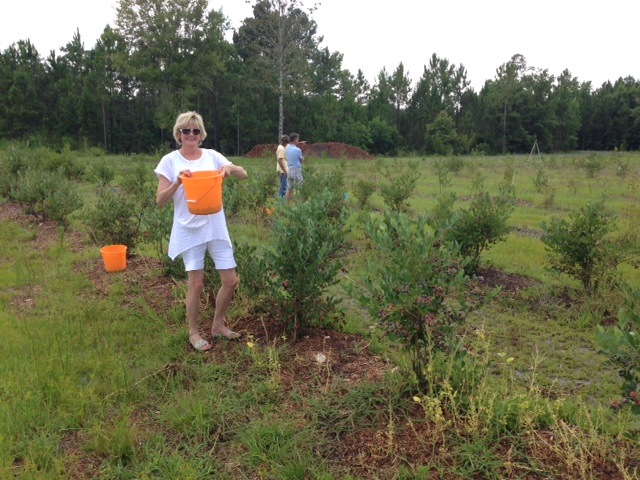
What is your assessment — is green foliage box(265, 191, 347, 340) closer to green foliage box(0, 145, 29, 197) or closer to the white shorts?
the white shorts

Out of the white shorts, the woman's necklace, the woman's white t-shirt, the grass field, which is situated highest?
the woman's necklace

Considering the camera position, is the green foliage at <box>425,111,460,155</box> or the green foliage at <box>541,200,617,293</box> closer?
the green foliage at <box>541,200,617,293</box>

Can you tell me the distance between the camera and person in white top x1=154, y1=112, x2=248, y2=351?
10.9ft

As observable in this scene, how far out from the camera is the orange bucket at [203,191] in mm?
3184

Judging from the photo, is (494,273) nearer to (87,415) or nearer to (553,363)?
(553,363)

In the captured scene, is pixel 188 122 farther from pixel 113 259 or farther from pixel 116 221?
pixel 116 221

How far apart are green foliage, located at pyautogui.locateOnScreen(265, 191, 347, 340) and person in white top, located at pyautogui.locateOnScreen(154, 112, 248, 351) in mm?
338

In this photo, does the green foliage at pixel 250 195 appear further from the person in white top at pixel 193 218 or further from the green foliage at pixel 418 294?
the green foliage at pixel 418 294

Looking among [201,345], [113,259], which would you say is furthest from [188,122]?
[113,259]

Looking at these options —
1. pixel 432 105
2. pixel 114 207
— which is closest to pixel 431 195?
pixel 114 207

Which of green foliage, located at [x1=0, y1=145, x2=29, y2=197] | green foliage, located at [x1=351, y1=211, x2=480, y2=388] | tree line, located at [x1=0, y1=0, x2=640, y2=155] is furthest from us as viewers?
tree line, located at [x1=0, y1=0, x2=640, y2=155]

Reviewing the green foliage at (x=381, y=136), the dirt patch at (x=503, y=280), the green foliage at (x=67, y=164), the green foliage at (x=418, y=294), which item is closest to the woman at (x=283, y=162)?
the dirt patch at (x=503, y=280)

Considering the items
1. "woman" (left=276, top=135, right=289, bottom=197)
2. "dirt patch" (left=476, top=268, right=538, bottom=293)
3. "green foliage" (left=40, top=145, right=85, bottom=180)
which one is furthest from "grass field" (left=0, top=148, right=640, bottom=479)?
"green foliage" (left=40, top=145, right=85, bottom=180)

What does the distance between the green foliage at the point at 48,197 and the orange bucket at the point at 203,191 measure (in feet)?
17.9
